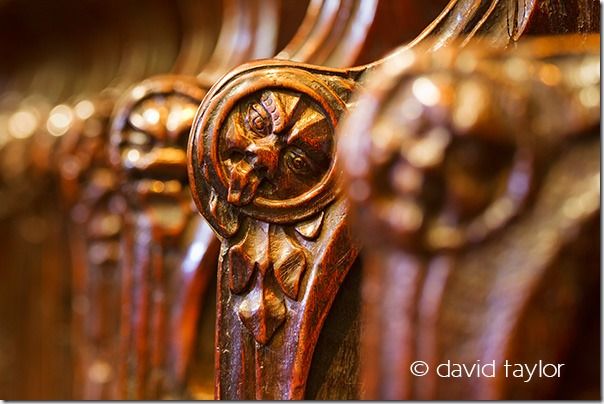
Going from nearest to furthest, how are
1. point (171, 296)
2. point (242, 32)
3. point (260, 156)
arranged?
point (260, 156)
point (171, 296)
point (242, 32)

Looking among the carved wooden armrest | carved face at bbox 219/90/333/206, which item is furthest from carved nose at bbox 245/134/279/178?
the carved wooden armrest

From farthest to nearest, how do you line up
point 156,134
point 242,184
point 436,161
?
point 156,134
point 242,184
point 436,161

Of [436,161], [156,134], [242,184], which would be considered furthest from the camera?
[156,134]

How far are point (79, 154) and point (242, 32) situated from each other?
0.22 metres

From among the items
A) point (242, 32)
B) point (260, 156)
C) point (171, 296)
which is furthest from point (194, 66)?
point (260, 156)

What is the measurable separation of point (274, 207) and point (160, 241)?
0.22 metres

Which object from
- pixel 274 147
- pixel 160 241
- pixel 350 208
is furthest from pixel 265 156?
pixel 160 241

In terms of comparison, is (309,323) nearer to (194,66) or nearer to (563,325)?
(563,325)

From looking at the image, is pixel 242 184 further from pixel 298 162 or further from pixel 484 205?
pixel 484 205

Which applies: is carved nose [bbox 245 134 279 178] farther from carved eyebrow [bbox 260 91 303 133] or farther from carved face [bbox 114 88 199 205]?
carved face [bbox 114 88 199 205]

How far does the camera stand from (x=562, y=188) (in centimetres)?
28

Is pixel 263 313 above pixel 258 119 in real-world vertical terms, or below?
below

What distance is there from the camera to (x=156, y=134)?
628 mm

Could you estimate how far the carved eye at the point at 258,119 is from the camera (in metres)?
0.46
